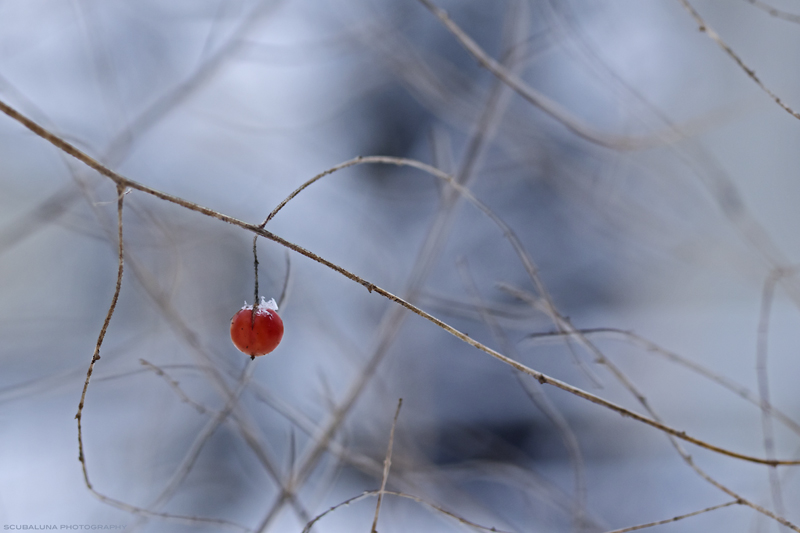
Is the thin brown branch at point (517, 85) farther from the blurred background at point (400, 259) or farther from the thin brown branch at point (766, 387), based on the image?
the blurred background at point (400, 259)

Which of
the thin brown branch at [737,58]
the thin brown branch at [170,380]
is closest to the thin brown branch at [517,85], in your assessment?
the thin brown branch at [737,58]

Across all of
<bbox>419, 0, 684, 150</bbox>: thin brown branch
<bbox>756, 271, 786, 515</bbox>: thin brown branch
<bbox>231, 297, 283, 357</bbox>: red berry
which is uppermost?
<bbox>419, 0, 684, 150</bbox>: thin brown branch

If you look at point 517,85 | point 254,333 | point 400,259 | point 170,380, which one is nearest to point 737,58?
point 517,85

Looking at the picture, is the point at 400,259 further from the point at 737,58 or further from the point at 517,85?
the point at 737,58

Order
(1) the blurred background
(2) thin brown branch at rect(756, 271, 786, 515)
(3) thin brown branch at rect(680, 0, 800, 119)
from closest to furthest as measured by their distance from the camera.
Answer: (3) thin brown branch at rect(680, 0, 800, 119) < (2) thin brown branch at rect(756, 271, 786, 515) < (1) the blurred background

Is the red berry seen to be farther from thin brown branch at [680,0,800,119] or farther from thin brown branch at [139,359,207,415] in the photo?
thin brown branch at [680,0,800,119]

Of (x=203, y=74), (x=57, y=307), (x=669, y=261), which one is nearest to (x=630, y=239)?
(x=669, y=261)

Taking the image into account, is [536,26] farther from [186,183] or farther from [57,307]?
[57,307]

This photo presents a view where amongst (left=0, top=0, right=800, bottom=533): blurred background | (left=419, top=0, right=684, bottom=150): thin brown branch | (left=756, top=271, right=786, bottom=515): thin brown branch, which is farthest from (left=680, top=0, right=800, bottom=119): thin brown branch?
(left=0, top=0, right=800, bottom=533): blurred background
